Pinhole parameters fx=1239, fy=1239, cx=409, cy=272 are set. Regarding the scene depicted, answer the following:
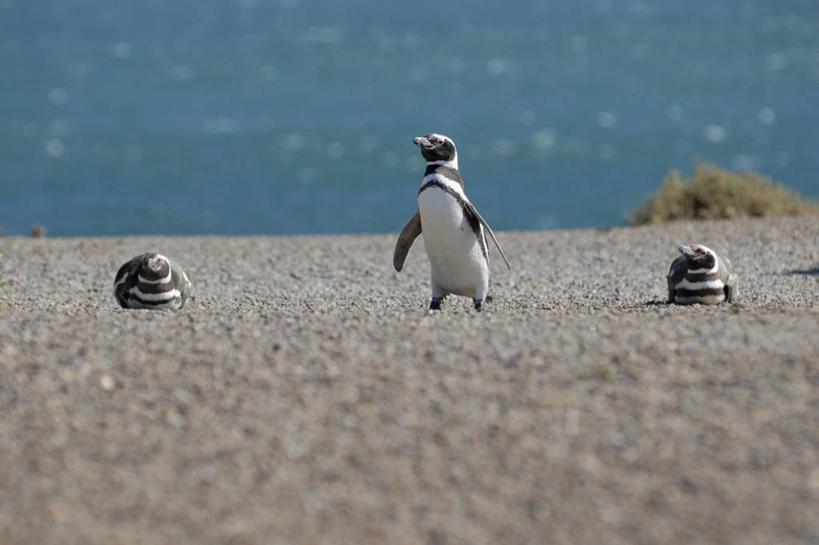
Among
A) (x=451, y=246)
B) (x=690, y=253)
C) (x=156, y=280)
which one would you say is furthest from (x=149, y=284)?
(x=690, y=253)

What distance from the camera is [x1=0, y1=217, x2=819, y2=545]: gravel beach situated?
399cm

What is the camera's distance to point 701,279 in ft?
25.1

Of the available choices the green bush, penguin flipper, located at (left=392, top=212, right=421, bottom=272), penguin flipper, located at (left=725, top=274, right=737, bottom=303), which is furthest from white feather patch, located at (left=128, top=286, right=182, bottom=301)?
the green bush

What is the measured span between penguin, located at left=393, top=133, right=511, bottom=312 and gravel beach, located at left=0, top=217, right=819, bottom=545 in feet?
1.85

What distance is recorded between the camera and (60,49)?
6203 cm

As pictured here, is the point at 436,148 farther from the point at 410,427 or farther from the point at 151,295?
the point at 410,427

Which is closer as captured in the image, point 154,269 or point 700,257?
point 154,269

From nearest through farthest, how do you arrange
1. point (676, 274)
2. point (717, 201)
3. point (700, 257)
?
point (700, 257) → point (676, 274) → point (717, 201)

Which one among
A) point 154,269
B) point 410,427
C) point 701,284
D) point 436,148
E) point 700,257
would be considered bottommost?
point 410,427

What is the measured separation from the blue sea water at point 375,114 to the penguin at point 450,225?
50.2ft

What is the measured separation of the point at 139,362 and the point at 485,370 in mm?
1480

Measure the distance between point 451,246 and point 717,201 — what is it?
7.30 m

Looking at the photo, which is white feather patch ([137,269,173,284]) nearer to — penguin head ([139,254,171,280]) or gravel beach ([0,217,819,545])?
penguin head ([139,254,171,280])

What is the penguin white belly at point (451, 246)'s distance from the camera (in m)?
7.10
